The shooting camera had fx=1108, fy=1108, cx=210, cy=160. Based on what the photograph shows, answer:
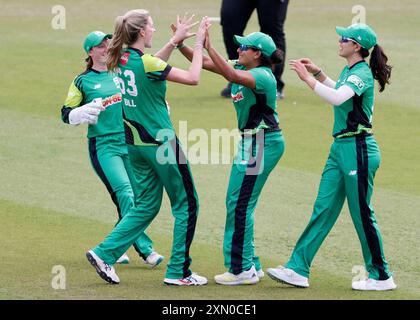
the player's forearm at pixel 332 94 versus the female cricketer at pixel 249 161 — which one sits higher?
the player's forearm at pixel 332 94

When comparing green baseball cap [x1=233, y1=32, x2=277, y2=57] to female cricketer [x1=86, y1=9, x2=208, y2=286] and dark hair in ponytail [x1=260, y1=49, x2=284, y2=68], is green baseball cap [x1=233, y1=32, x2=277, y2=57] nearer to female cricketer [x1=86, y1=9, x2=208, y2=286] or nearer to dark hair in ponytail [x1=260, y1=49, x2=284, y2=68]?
dark hair in ponytail [x1=260, y1=49, x2=284, y2=68]

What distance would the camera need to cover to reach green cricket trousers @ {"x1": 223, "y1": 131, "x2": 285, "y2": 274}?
8836 millimetres

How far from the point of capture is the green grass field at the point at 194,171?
9.01m

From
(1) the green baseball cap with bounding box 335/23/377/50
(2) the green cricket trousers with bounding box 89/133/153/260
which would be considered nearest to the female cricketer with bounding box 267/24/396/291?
(1) the green baseball cap with bounding box 335/23/377/50

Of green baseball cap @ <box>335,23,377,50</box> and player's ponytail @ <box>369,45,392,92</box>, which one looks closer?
green baseball cap @ <box>335,23,377,50</box>

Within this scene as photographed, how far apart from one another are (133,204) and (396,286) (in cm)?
229

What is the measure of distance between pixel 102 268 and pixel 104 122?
1555mm

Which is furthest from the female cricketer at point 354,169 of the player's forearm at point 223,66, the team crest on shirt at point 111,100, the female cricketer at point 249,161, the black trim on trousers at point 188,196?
the team crest on shirt at point 111,100

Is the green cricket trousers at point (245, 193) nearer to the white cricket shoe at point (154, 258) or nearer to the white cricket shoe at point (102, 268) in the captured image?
the white cricket shoe at point (154, 258)

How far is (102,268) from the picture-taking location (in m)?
8.70

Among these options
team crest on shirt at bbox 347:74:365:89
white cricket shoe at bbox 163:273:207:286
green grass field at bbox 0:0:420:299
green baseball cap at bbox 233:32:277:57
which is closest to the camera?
team crest on shirt at bbox 347:74:365:89

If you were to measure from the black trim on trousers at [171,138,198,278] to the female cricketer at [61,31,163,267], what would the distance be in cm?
72

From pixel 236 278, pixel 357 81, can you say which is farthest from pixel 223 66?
pixel 236 278

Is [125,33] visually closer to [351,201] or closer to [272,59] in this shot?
[272,59]
